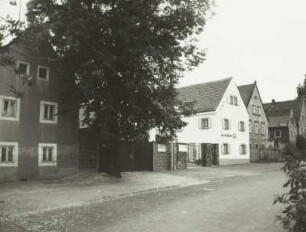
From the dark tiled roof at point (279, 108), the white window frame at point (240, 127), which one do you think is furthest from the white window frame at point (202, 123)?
the dark tiled roof at point (279, 108)

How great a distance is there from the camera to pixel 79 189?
21.5 m

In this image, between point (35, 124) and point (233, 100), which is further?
point (233, 100)

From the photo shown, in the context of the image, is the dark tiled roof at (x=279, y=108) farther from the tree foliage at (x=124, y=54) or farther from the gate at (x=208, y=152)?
the tree foliage at (x=124, y=54)

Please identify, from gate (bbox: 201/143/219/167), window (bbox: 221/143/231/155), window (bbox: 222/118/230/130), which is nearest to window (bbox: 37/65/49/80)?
gate (bbox: 201/143/219/167)

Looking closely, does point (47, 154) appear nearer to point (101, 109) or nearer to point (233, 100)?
point (101, 109)

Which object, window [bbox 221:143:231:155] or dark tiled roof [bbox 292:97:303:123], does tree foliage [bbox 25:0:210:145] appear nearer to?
window [bbox 221:143:231:155]

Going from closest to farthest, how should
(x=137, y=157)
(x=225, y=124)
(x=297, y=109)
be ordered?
(x=137, y=157) → (x=225, y=124) → (x=297, y=109)

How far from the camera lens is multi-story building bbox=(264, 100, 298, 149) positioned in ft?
227

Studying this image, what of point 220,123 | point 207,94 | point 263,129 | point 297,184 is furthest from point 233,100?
point 297,184

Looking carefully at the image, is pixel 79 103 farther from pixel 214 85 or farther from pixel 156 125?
pixel 214 85

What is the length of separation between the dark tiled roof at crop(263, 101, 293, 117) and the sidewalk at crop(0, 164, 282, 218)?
45.2 m

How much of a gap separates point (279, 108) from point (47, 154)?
54645mm

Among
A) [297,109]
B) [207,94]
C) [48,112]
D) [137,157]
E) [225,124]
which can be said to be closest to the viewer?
[48,112]

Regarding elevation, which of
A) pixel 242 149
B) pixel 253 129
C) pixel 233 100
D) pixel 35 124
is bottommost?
pixel 242 149
